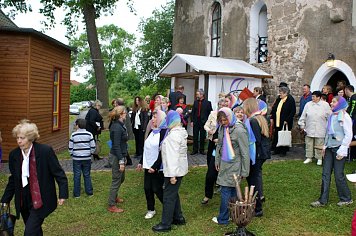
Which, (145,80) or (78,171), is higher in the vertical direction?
(145,80)

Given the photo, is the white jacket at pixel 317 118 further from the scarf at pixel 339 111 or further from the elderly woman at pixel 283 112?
the scarf at pixel 339 111

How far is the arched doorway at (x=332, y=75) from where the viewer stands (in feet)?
37.3

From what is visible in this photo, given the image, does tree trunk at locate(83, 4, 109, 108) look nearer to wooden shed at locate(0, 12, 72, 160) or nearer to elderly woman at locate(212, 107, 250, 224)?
wooden shed at locate(0, 12, 72, 160)

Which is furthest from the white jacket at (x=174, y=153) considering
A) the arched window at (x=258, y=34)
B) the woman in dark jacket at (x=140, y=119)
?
the arched window at (x=258, y=34)

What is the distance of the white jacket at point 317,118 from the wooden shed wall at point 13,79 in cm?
741

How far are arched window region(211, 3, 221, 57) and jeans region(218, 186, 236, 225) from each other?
12.9 metres

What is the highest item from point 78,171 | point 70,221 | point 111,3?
point 111,3

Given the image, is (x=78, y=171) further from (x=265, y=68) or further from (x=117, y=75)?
(x=117, y=75)

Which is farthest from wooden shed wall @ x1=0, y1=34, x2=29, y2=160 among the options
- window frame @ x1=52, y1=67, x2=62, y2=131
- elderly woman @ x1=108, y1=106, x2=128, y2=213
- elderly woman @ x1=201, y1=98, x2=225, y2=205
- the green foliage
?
the green foliage

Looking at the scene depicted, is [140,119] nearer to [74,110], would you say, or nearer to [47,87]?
[47,87]

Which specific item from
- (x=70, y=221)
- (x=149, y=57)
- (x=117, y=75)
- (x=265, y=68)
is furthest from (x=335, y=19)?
(x=117, y=75)

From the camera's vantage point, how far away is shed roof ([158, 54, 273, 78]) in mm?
12562

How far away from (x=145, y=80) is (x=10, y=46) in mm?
20302

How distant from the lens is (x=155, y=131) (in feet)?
18.8
